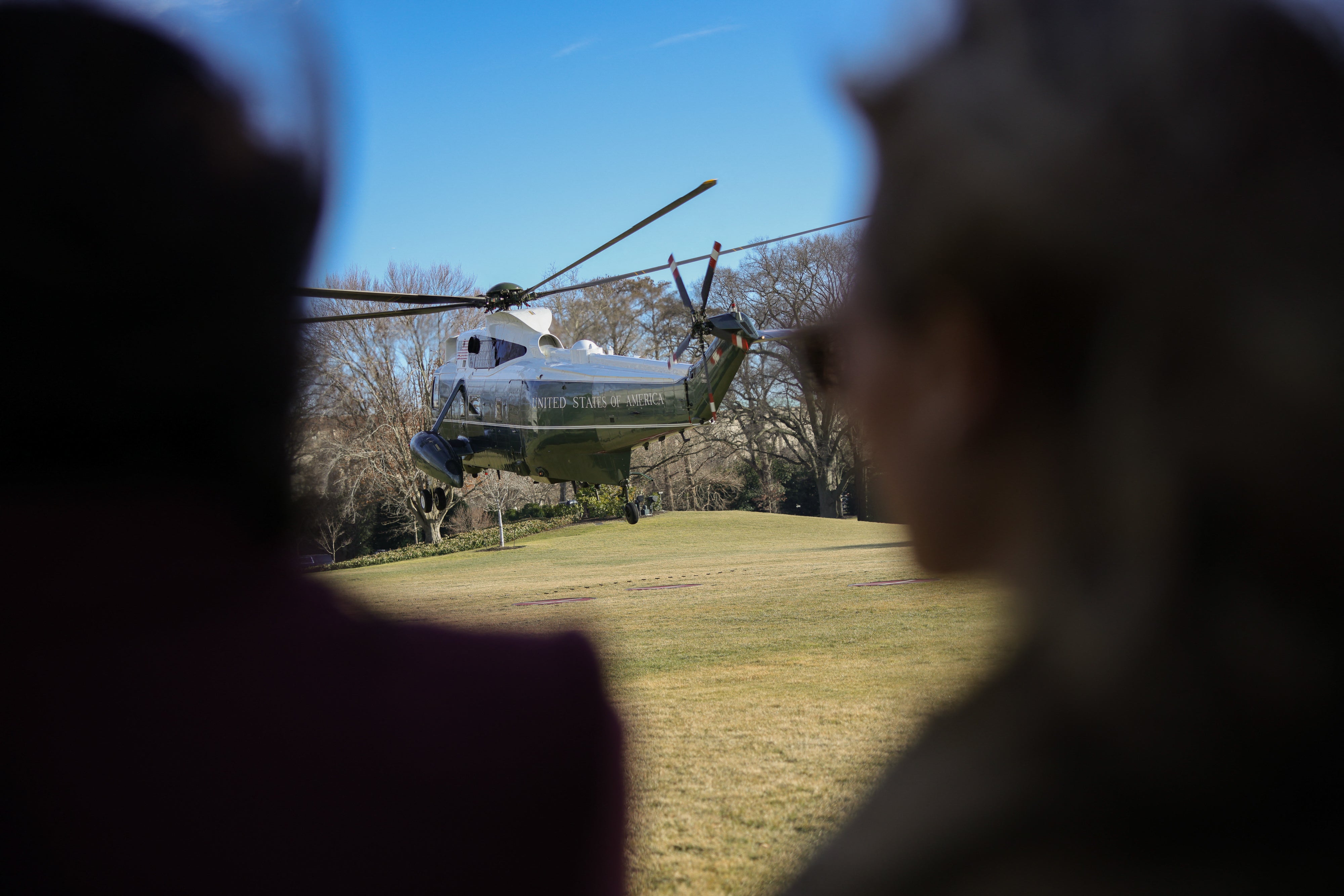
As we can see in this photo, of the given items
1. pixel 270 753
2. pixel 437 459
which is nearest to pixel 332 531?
pixel 270 753

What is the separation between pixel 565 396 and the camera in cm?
1408

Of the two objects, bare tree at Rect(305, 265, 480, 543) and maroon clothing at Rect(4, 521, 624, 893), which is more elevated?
bare tree at Rect(305, 265, 480, 543)

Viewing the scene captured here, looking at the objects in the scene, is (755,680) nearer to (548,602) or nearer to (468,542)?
(548,602)

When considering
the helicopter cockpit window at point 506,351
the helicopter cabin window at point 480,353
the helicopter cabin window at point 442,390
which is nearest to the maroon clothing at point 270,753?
the helicopter cockpit window at point 506,351

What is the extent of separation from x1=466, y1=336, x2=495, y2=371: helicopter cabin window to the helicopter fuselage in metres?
0.01

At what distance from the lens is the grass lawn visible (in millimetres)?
1514

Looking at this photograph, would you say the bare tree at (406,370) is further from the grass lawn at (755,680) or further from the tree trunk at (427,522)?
the grass lawn at (755,680)

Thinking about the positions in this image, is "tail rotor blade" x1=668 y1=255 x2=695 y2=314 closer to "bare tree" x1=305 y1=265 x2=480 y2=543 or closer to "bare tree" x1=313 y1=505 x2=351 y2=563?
"bare tree" x1=305 y1=265 x2=480 y2=543

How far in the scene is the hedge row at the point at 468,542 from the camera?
2614 centimetres

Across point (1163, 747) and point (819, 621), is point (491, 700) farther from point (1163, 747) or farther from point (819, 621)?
point (819, 621)

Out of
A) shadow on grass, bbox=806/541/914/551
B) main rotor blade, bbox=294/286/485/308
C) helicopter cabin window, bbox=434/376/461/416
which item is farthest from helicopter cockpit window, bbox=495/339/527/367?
shadow on grass, bbox=806/541/914/551

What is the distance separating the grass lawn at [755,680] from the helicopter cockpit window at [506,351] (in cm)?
372

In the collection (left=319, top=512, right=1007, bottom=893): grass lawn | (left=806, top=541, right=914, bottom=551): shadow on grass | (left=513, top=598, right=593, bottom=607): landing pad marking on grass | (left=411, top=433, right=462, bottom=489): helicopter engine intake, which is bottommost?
(left=806, top=541, right=914, bottom=551): shadow on grass

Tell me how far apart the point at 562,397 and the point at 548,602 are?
3.84 m
